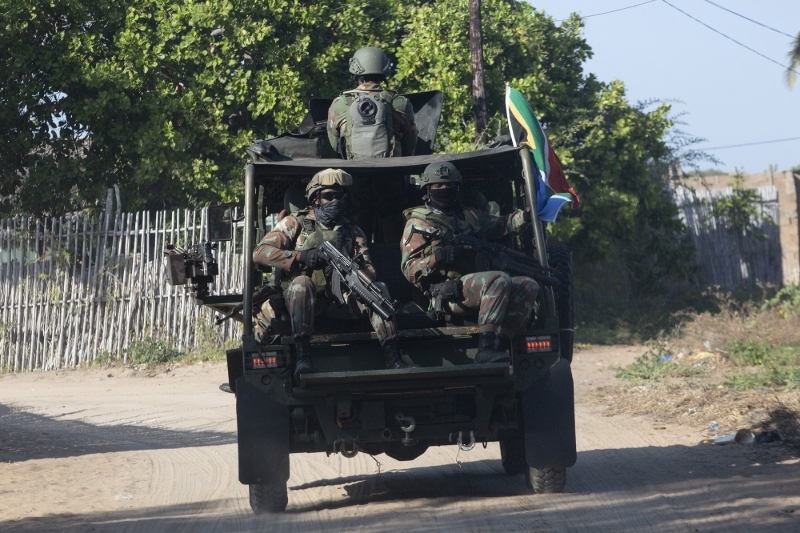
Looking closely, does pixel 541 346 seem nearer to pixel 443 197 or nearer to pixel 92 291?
pixel 443 197

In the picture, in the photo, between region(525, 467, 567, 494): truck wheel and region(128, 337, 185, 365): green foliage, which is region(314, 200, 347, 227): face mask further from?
region(128, 337, 185, 365): green foliage

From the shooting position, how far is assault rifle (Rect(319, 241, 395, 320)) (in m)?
6.31

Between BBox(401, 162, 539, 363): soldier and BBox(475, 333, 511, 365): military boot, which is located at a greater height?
BBox(401, 162, 539, 363): soldier

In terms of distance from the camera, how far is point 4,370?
16.9 m

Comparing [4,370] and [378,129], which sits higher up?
[378,129]

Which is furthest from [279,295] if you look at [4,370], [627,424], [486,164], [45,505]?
[4,370]

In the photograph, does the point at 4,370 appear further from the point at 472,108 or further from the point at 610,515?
the point at 610,515

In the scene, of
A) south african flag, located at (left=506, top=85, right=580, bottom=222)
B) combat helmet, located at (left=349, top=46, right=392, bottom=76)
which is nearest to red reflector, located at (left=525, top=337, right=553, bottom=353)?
combat helmet, located at (left=349, top=46, right=392, bottom=76)

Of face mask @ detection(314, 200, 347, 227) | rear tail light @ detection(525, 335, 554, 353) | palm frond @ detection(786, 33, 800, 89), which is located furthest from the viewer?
palm frond @ detection(786, 33, 800, 89)

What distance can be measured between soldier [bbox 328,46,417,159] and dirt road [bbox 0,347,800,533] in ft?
8.37

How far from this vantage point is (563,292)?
7523 millimetres

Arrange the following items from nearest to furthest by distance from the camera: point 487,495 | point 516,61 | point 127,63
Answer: point 487,495
point 127,63
point 516,61

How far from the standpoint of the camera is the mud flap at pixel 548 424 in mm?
6719

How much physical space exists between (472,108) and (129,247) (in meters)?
5.72
